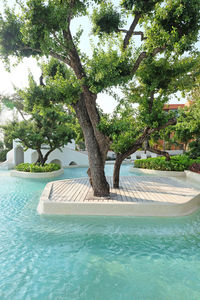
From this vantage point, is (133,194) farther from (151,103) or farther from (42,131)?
(42,131)

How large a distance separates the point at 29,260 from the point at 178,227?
409cm

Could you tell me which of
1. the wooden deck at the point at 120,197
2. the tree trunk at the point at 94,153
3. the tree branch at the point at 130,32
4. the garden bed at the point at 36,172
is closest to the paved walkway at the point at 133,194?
the wooden deck at the point at 120,197

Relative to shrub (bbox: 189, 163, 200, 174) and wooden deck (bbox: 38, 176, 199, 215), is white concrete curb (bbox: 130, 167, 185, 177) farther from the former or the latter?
wooden deck (bbox: 38, 176, 199, 215)

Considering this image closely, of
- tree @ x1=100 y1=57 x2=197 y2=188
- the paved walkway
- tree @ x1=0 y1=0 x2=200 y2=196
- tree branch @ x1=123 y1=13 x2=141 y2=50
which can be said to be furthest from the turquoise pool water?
tree branch @ x1=123 y1=13 x2=141 y2=50

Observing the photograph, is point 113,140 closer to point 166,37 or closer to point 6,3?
point 166,37

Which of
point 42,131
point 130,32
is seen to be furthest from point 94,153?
point 42,131

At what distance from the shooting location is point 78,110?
8.07m

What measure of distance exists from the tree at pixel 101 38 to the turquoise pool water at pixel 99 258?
2.34m

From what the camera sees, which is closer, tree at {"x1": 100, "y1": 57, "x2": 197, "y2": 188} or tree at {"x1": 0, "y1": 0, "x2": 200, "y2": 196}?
tree at {"x1": 0, "y1": 0, "x2": 200, "y2": 196}

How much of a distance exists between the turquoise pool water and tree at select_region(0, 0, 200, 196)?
2.34 meters

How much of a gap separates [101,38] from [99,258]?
8.17 m

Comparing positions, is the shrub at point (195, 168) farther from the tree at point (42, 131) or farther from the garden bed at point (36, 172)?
the garden bed at point (36, 172)

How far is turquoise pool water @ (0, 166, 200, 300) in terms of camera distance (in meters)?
3.55

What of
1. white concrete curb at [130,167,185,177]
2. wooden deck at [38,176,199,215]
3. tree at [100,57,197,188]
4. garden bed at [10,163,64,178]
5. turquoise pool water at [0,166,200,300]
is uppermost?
tree at [100,57,197,188]
